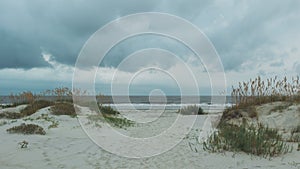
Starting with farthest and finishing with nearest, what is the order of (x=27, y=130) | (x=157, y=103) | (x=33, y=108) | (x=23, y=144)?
(x=157, y=103) → (x=33, y=108) → (x=27, y=130) → (x=23, y=144)

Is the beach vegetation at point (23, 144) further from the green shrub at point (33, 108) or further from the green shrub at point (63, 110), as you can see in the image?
the green shrub at point (33, 108)

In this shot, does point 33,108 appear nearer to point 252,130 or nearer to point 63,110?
point 63,110

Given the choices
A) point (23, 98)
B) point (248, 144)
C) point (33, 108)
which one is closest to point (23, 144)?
point (248, 144)

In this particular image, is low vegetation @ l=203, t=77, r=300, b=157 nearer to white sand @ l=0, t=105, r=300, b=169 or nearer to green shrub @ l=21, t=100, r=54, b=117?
white sand @ l=0, t=105, r=300, b=169

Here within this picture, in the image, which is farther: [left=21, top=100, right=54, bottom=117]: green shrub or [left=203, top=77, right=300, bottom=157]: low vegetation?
[left=21, top=100, right=54, bottom=117]: green shrub

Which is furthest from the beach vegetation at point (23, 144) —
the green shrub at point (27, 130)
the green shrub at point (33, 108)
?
the green shrub at point (33, 108)

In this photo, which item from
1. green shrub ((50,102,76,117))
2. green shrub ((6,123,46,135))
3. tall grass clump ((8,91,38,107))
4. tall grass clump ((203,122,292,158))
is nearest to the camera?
tall grass clump ((203,122,292,158))

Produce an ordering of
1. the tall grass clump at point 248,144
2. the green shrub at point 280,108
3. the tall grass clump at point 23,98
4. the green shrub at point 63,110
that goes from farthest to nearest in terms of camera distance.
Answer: the tall grass clump at point 23,98 → the green shrub at point 63,110 → the green shrub at point 280,108 → the tall grass clump at point 248,144

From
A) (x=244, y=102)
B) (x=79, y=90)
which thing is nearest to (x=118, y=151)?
(x=244, y=102)

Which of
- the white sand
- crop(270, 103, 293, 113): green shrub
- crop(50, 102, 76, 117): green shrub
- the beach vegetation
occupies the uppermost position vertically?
crop(270, 103, 293, 113): green shrub

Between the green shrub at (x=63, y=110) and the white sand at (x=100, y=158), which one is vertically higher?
the green shrub at (x=63, y=110)

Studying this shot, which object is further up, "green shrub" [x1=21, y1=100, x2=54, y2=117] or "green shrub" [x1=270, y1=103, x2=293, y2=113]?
"green shrub" [x1=270, y1=103, x2=293, y2=113]

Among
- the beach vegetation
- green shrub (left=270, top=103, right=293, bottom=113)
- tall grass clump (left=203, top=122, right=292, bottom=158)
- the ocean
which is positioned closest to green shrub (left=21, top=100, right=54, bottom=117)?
the ocean

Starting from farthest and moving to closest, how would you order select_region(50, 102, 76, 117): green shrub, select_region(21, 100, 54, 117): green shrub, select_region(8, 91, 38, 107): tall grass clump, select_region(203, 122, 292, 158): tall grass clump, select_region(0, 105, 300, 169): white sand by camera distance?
select_region(8, 91, 38, 107): tall grass clump
select_region(21, 100, 54, 117): green shrub
select_region(50, 102, 76, 117): green shrub
select_region(203, 122, 292, 158): tall grass clump
select_region(0, 105, 300, 169): white sand
